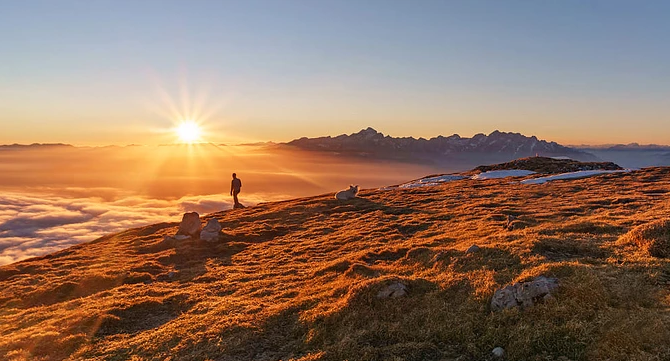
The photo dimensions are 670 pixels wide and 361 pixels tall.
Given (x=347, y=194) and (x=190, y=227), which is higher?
(x=347, y=194)

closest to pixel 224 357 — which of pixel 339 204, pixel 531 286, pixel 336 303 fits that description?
pixel 336 303

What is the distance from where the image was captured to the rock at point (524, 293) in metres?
12.0

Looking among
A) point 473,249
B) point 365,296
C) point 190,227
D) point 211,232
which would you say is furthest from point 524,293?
point 190,227

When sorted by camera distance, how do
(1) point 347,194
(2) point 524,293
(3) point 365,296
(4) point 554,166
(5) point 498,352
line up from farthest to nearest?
1. (4) point 554,166
2. (1) point 347,194
3. (3) point 365,296
4. (2) point 524,293
5. (5) point 498,352

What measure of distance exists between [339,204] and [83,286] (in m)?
32.2

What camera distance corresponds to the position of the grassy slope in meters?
→ 10.9

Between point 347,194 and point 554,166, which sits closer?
point 347,194

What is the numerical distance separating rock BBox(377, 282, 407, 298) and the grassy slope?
1.15 ft

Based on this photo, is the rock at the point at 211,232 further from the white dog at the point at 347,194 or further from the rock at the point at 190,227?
the white dog at the point at 347,194

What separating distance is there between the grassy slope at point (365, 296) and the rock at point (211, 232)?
1.12 m

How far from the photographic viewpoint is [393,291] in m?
14.6

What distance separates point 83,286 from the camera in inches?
1000

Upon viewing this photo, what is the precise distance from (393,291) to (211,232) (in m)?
26.5

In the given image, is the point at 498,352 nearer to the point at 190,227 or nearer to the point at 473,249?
the point at 473,249
